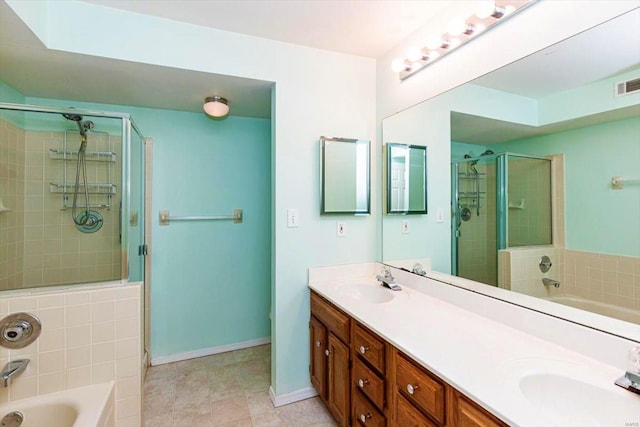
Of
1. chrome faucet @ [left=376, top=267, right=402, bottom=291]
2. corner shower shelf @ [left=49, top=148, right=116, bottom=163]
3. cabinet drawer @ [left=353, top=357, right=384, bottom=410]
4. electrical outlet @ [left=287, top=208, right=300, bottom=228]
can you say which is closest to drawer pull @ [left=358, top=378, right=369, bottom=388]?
cabinet drawer @ [left=353, top=357, right=384, bottom=410]

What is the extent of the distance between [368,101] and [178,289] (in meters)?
2.29

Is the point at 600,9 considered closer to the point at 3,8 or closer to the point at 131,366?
the point at 3,8

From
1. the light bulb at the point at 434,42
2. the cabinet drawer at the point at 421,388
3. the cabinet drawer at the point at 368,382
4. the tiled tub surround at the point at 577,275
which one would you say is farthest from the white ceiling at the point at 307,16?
the cabinet drawer at the point at 368,382

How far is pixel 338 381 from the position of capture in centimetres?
166

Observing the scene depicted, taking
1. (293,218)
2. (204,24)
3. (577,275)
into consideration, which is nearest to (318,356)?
(293,218)

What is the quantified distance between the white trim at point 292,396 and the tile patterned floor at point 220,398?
0.09ft

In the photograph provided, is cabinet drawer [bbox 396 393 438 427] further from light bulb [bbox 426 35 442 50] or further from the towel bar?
the towel bar

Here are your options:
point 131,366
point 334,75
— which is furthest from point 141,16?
point 131,366

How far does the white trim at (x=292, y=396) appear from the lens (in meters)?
1.98

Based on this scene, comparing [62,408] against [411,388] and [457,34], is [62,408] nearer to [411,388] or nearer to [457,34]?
[411,388]

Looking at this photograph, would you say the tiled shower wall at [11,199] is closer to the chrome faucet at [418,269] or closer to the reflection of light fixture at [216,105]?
the reflection of light fixture at [216,105]

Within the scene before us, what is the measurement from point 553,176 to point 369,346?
1.10 m

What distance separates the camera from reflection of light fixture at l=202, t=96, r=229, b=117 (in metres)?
2.26

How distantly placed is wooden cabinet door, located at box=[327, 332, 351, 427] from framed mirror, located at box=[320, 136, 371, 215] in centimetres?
89
